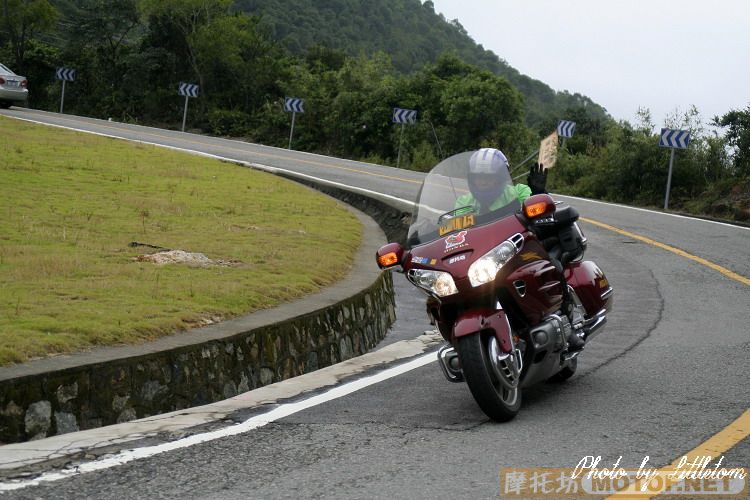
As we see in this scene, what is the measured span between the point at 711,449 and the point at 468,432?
1.34m

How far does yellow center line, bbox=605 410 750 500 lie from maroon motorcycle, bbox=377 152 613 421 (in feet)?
3.83

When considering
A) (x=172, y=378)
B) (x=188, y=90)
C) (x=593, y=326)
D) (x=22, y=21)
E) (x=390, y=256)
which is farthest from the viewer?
(x=22, y=21)

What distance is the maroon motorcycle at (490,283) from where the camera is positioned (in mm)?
6172

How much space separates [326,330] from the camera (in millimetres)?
9570

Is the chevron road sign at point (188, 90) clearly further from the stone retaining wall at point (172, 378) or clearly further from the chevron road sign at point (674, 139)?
the stone retaining wall at point (172, 378)

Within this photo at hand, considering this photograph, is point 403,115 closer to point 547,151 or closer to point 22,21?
point 22,21

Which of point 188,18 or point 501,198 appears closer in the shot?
point 501,198

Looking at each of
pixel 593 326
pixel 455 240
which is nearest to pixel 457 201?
pixel 455 240

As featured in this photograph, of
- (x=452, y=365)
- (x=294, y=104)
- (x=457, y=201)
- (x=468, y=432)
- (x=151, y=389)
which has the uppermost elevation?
(x=294, y=104)

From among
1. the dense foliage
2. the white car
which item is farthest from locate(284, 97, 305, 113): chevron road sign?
the white car

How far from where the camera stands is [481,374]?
605 centimetres

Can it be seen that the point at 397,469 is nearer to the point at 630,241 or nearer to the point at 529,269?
the point at 529,269

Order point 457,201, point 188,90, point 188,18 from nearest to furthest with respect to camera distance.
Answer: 1. point 457,201
2. point 188,90
3. point 188,18

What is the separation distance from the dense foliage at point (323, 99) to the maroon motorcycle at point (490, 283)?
1687 cm
